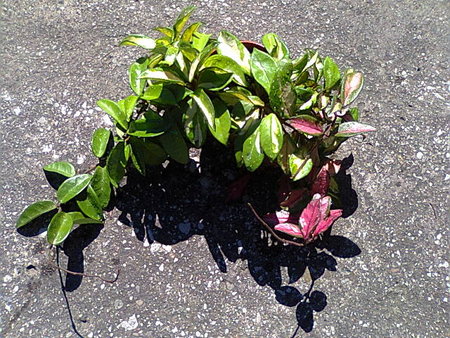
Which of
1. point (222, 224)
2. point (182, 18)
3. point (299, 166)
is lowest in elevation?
point (222, 224)

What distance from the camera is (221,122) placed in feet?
5.10

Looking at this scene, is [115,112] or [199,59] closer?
[199,59]

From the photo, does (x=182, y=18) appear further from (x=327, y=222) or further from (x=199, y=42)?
(x=327, y=222)

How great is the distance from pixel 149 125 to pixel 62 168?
40cm

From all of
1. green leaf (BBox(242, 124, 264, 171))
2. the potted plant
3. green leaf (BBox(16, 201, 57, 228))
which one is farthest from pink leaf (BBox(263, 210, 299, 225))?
green leaf (BBox(16, 201, 57, 228))

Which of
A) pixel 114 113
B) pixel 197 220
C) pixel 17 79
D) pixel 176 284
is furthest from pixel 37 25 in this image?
pixel 176 284

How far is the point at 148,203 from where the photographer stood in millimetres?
1848

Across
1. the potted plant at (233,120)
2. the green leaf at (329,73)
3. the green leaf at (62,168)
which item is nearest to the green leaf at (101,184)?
the potted plant at (233,120)

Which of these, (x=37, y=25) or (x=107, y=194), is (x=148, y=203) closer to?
(x=107, y=194)

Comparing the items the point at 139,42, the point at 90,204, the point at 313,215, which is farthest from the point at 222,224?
the point at 139,42

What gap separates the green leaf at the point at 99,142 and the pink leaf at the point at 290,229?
62cm

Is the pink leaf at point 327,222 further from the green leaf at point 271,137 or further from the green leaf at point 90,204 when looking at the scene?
the green leaf at point 90,204

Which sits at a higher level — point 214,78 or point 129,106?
point 214,78

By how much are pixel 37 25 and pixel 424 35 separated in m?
1.60
